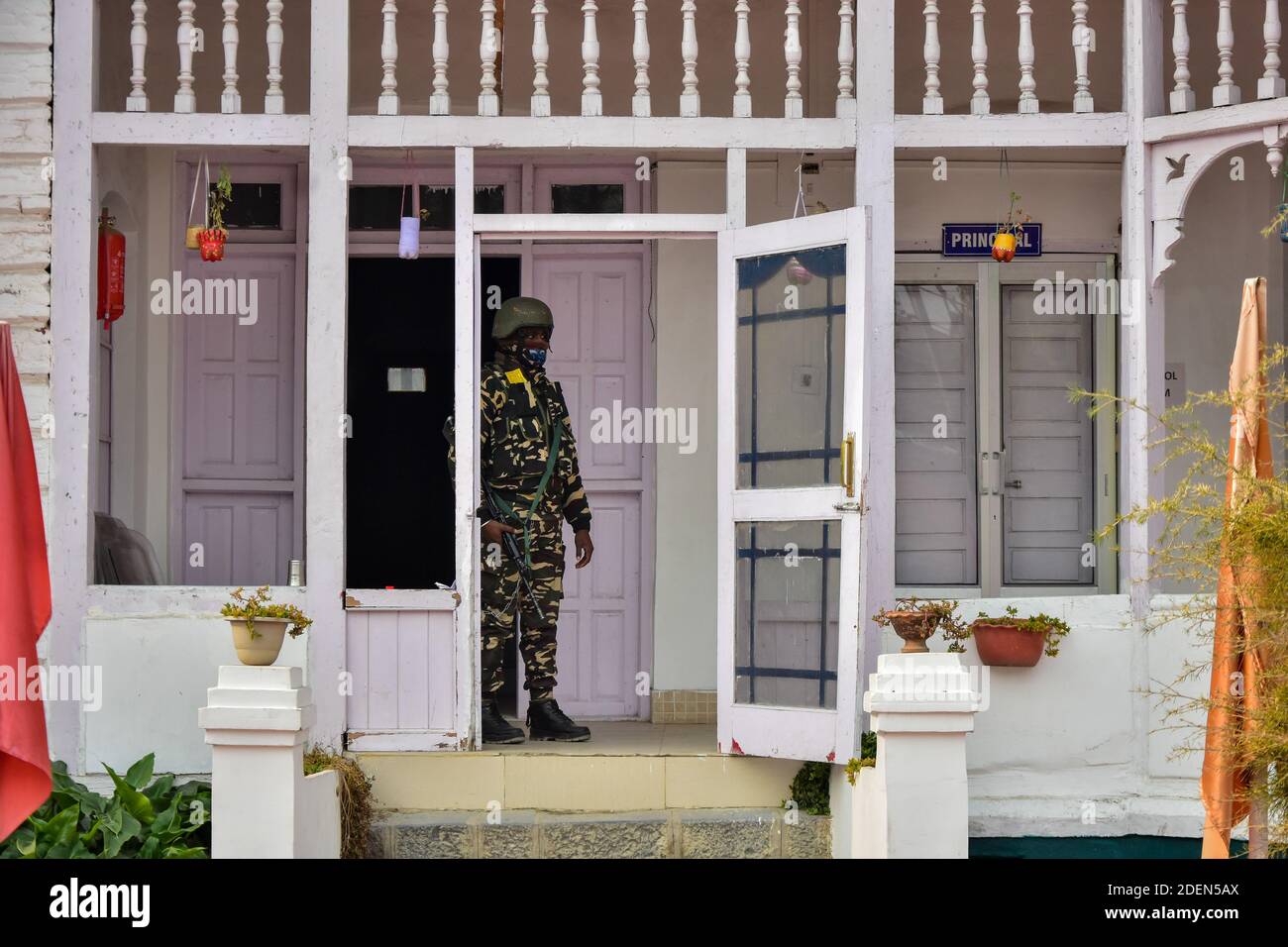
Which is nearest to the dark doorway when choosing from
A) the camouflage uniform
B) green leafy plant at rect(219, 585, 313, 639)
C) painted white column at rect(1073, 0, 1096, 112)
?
the camouflage uniform

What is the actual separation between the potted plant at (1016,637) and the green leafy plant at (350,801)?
9.14ft

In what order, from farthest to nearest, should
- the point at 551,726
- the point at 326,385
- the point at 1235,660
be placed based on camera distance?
1. the point at 551,726
2. the point at 326,385
3. the point at 1235,660

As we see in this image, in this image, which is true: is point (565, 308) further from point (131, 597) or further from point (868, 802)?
point (868, 802)

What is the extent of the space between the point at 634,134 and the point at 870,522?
216cm

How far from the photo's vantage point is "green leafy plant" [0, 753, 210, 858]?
7.22 meters

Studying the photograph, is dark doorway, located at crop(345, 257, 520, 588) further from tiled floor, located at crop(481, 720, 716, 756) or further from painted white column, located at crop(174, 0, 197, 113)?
painted white column, located at crop(174, 0, 197, 113)

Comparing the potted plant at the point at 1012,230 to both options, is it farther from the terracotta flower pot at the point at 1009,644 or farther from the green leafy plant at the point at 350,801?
the green leafy plant at the point at 350,801

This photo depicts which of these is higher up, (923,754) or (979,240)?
(979,240)

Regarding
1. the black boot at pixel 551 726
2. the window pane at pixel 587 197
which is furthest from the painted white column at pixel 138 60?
the black boot at pixel 551 726

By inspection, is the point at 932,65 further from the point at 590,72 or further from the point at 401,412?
the point at 401,412

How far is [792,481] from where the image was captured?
318 inches

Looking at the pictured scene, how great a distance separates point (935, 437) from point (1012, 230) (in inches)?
48.3

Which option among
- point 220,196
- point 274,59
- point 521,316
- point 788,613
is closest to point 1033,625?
point 788,613
